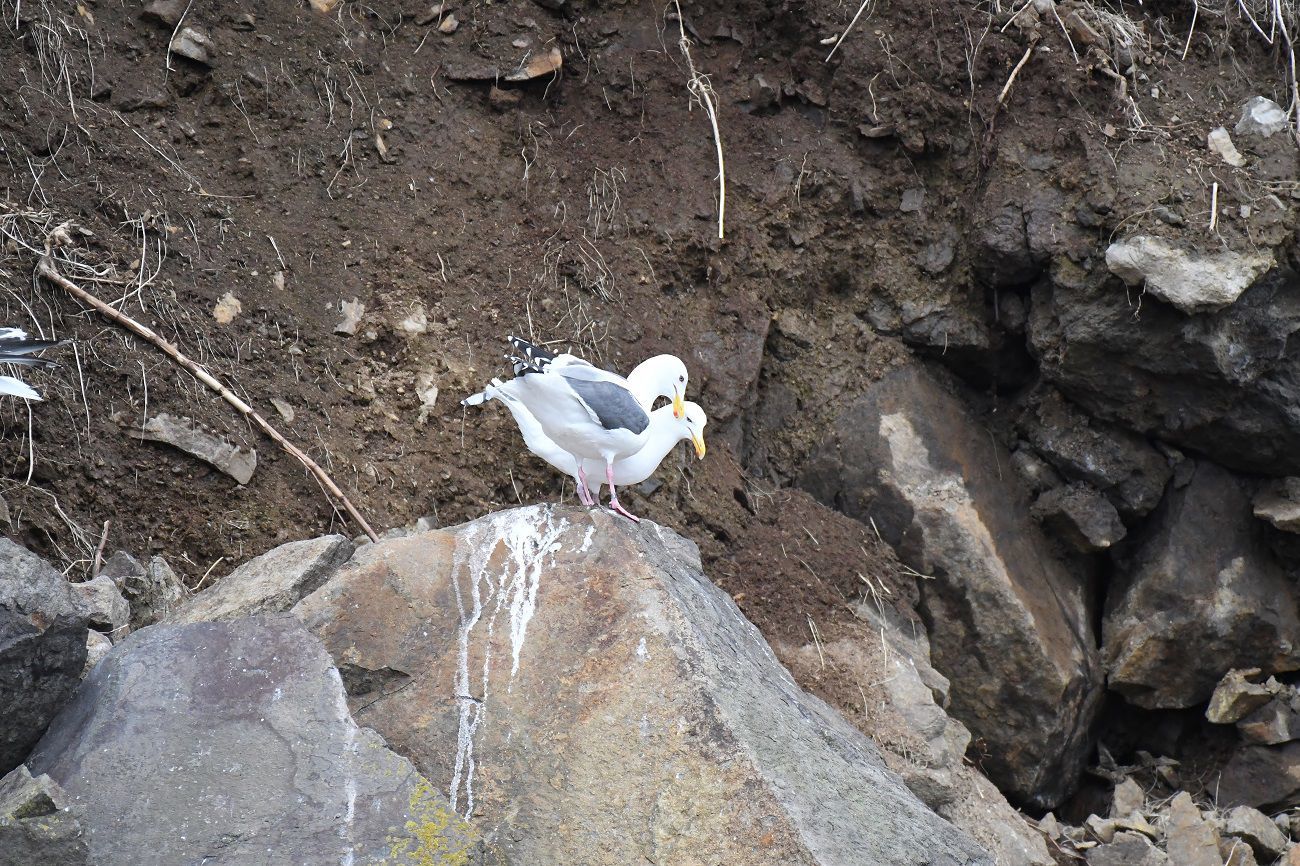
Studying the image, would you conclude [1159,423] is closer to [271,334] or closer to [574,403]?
[574,403]

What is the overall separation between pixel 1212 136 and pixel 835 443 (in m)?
2.60

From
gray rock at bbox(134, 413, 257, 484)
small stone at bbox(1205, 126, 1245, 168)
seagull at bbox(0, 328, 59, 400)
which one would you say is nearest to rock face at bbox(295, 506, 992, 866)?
seagull at bbox(0, 328, 59, 400)

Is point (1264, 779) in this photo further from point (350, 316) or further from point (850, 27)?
point (350, 316)

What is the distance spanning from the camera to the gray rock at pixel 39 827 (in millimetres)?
2855

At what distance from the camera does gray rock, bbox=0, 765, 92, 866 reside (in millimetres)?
2855

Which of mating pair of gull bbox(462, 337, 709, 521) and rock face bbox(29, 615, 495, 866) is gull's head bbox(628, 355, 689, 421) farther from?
rock face bbox(29, 615, 495, 866)

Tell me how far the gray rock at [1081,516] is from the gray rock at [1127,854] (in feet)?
5.08

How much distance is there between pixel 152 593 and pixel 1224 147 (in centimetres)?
573

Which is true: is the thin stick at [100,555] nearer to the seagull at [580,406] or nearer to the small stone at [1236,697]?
the seagull at [580,406]

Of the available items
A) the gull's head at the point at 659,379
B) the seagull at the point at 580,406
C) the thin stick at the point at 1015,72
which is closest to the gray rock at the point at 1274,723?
the thin stick at the point at 1015,72

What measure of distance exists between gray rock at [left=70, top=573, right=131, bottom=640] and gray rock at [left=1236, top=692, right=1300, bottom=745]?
5625 millimetres

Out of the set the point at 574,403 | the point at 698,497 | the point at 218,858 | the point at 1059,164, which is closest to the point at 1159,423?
the point at 1059,164

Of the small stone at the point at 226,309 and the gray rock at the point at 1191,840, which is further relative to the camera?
the gray rock at the point at 1191,840

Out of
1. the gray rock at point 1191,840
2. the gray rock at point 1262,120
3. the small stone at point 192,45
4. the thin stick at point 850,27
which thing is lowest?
the gray rock at point 1191,840
